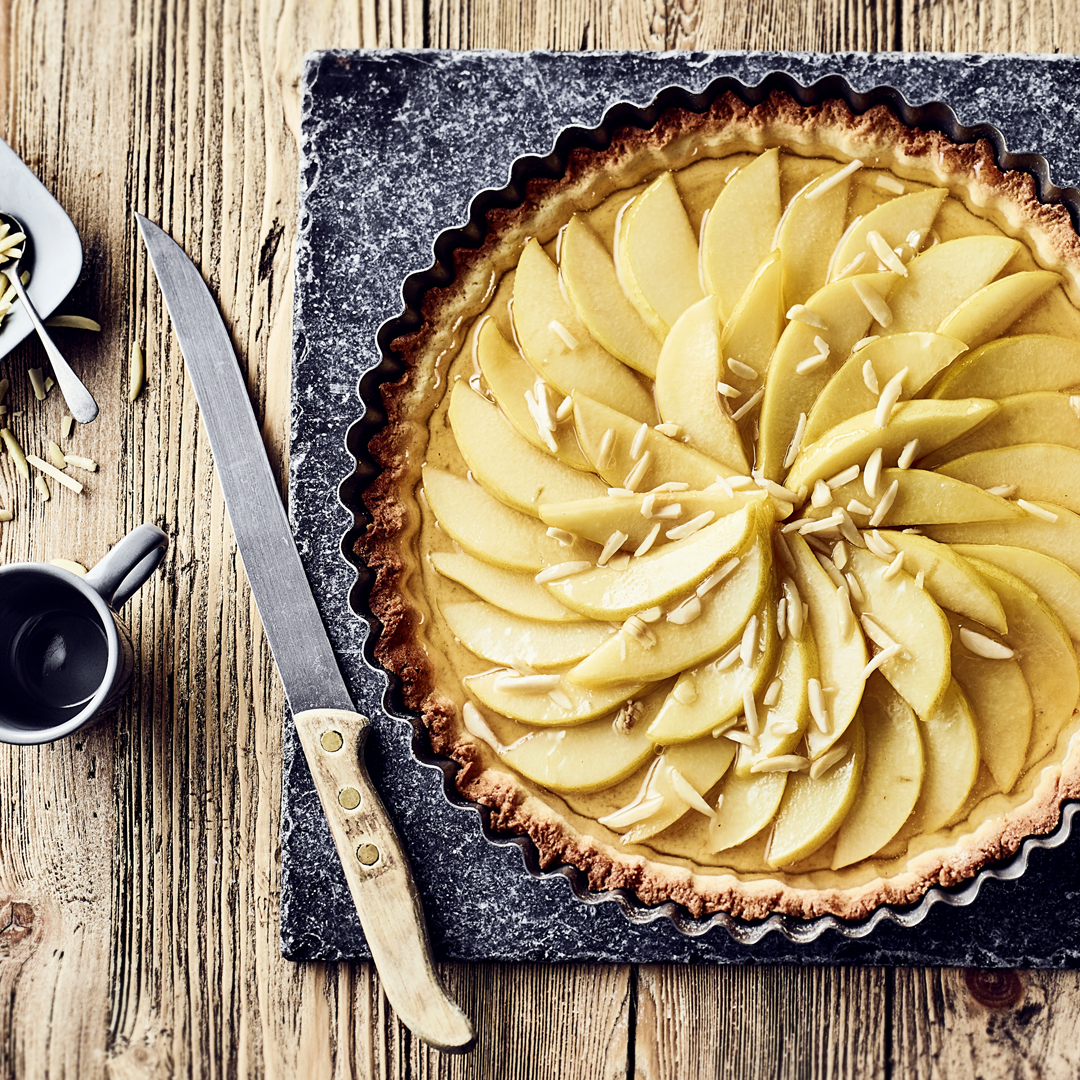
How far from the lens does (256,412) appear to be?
2293 millimetres

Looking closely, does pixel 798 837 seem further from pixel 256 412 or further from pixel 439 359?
pixel 256 412

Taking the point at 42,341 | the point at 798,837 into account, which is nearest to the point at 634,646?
the point at 798,837

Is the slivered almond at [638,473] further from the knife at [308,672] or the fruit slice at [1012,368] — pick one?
the knife at [308,672]

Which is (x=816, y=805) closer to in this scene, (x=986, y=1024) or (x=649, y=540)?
(x=649, y=540)

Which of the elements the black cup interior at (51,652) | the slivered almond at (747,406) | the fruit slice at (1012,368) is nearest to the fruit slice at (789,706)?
the slivered almond at (747,406)

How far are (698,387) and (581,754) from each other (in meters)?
0.76

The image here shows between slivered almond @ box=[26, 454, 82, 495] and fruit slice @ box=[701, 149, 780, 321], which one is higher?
fruit slice @ box=[701, 149, 780, 321]

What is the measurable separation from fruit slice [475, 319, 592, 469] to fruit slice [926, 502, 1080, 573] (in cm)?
72

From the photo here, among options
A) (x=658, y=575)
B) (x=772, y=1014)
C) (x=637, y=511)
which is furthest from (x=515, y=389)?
(x=772, y=1014)

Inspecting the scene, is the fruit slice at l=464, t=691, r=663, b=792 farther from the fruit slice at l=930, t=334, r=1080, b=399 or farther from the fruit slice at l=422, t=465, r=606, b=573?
the fruit slice at l=930, t=334, r=1080, b=399

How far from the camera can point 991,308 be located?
183 centimetres

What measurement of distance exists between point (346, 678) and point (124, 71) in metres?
1.69

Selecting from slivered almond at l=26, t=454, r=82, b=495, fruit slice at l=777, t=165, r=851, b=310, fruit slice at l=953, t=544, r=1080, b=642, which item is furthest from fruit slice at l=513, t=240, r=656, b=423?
slivered almond at l=26, t=454, r=82, b=495

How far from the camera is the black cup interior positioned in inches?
82.8
